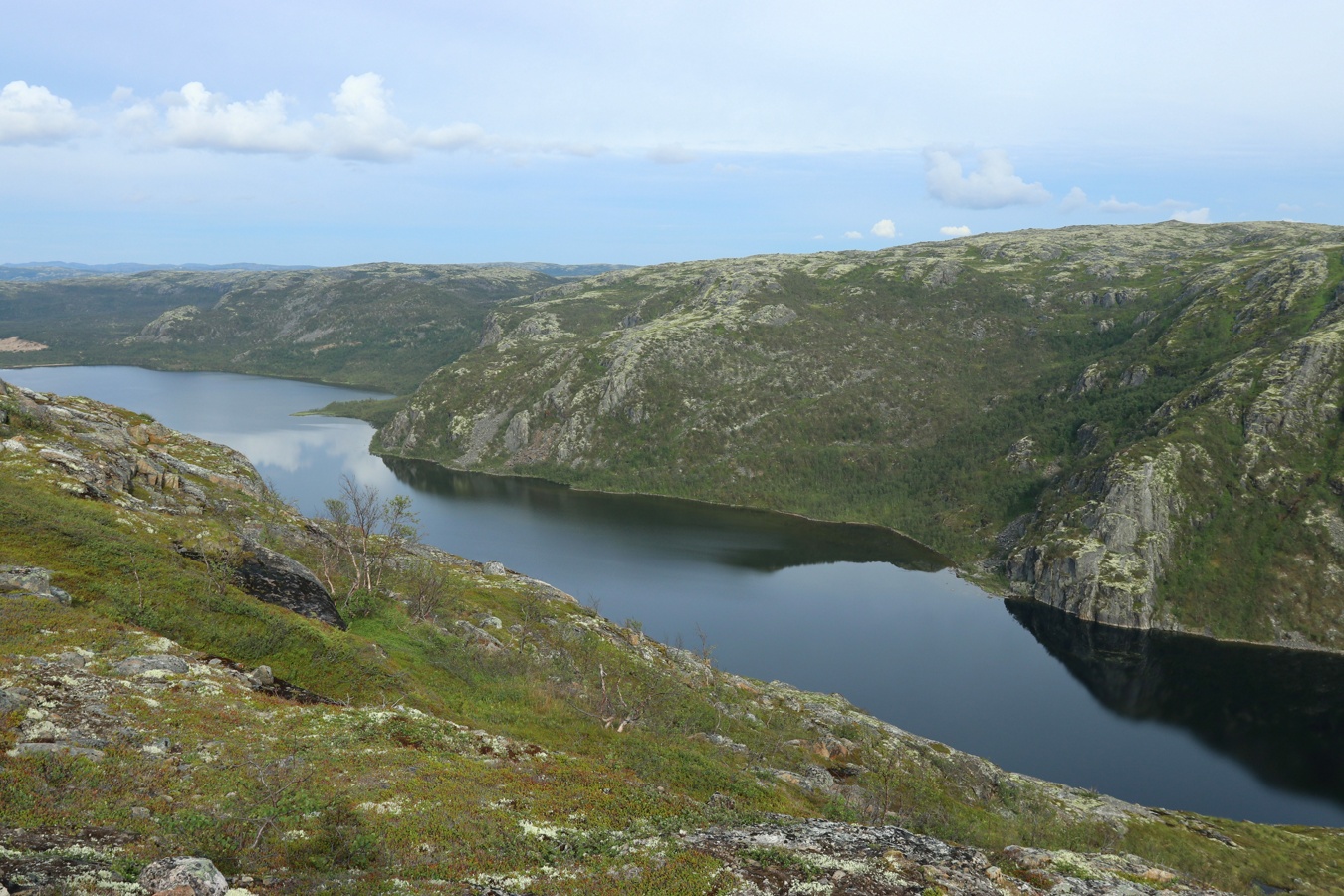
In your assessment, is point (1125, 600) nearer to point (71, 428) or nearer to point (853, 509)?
point (853, 509)

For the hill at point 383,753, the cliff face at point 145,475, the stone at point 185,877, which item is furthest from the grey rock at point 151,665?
the stone at point 185,877

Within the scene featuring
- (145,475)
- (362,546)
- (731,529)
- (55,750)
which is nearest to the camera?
(55,750)

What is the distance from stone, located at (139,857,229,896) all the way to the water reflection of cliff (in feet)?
340

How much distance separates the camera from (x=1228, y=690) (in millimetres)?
97562

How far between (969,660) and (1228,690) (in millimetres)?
35981

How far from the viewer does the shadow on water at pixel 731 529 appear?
14412 centimetres

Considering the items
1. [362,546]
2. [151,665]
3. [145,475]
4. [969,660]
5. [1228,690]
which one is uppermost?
[145,475]

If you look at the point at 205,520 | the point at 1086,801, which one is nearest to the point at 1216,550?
the point at 1086,801

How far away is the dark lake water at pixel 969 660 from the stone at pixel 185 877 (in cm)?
7050

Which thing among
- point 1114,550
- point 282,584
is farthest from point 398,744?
point 1114,550

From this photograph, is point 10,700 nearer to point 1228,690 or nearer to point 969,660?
point 969,660

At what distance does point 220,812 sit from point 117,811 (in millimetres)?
2098

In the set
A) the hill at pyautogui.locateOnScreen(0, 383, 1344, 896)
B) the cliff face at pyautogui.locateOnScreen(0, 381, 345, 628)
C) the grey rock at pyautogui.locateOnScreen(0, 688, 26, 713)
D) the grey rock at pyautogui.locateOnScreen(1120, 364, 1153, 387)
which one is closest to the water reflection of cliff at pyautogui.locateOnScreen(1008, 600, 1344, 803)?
the hill at pyautogui.locateOnScreen(0, 383, 1344, 896)

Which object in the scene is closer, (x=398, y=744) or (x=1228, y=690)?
(x=398, y=744)
